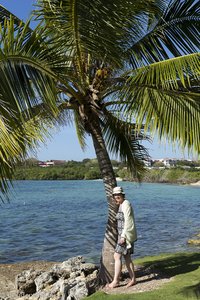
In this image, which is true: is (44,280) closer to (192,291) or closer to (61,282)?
(61,282)

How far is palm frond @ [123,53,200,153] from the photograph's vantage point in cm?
647

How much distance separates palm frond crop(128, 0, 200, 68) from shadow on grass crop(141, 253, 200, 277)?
4196 mm

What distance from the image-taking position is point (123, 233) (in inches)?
290

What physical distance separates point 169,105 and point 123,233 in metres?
2.34

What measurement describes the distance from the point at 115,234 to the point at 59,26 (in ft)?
12.7

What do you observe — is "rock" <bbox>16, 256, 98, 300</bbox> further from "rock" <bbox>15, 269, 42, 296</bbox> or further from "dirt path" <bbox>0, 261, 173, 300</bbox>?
"dirt path" <bbox>0, 261, 173, 300</bbox>

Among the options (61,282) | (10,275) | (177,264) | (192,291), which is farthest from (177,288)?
(10,275)

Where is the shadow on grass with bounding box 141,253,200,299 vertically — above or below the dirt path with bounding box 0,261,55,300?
above

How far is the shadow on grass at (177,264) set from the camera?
876cm

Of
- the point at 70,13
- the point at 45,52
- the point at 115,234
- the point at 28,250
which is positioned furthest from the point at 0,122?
the point at 28,250

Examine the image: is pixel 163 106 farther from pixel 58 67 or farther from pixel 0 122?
pixel 0 122

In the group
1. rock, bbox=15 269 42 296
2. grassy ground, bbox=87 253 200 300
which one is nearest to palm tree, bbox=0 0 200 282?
grassy ground, bbox=87 253 200 300

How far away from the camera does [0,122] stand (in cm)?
490

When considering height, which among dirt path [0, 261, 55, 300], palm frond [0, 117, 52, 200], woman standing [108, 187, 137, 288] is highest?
palm frond [0, 117, 52, 200]
